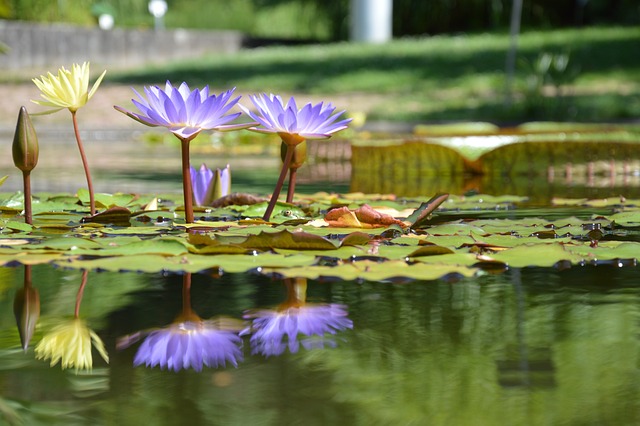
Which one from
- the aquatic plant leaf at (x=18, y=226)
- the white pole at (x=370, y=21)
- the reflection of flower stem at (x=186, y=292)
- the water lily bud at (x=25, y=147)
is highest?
the white pole at (x=370, y=21)

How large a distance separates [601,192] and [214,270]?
200 cm

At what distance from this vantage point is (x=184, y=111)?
5.27 ft

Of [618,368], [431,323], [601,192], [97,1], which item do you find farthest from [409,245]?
[97,1]

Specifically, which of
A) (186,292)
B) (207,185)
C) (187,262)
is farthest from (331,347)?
(207,185)

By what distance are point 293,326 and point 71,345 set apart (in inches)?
9.0

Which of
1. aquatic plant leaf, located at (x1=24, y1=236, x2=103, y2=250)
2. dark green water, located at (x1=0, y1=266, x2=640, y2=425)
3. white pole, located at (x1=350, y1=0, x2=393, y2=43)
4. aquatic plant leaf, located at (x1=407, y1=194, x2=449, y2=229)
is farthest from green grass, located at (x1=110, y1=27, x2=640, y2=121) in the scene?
dark green water, located at (x1=0, y1=266, x2=640, y2=425)

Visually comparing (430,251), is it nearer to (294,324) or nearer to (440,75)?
(294,324)

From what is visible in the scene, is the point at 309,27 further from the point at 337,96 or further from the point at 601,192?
the point at 601,192

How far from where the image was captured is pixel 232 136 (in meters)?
7.43

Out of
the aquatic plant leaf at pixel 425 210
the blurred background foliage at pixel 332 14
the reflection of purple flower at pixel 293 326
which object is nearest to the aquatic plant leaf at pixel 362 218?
the aquatic plant leaf at pixel 425 210

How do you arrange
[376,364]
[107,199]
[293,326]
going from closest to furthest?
[376,364], [293,326], [107,199]

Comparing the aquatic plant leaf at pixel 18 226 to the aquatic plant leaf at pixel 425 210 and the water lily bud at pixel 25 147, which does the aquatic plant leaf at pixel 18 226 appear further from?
the aquatic plant leaf at pixel 425 210

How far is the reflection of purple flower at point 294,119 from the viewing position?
5.43 ft

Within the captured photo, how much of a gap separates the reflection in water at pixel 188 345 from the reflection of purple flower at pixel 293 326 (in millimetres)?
27
